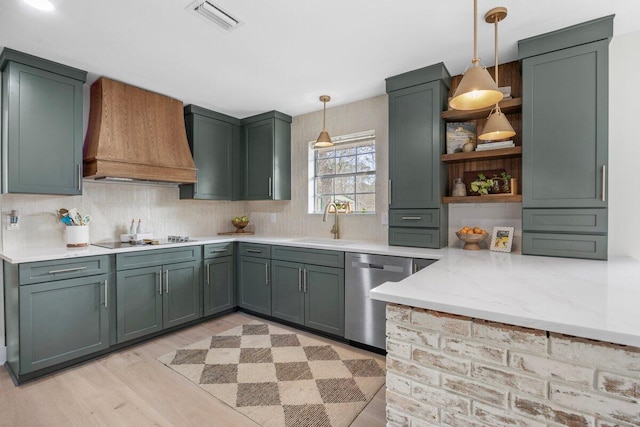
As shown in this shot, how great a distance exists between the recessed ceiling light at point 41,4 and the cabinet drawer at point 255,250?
2.49 meters

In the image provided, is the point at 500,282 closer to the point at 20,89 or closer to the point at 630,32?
the point at 630,32

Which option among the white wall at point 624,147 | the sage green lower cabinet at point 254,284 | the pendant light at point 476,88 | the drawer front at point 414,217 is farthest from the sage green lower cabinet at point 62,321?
the white wall at point 624,147

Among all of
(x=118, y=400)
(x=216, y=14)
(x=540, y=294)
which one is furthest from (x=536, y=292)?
(x=118, y=400)

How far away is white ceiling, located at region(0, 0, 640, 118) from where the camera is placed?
1934 mm

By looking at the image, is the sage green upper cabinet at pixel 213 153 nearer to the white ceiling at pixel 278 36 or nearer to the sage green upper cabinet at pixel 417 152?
the white ceiling at pixel 278 36

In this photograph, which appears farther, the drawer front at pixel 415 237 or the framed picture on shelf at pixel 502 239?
the drawer front at pixel 415 237

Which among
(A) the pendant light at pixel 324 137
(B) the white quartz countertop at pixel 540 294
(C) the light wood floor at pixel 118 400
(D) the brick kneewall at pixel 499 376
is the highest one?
(A) the pendant light at pixel 324 137

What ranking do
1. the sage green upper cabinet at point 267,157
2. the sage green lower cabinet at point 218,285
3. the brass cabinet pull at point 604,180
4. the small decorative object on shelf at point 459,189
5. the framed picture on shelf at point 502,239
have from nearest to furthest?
the brass cabinet pull at point 604,180, the framed picture on shelf at point 502,239, the small decorative object on shelf at point 459,189, the sage green lower cabinet at point 218,285, the sage green upper cabinet at point 267,157

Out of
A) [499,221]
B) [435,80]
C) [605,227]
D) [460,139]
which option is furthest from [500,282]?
[435,80]

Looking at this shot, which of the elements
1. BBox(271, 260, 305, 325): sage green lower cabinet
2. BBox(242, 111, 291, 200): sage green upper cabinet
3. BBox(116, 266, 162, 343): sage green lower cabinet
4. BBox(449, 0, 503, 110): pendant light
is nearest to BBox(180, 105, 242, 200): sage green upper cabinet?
BBox(242, 111, 291, 200): sage green upper cabinet

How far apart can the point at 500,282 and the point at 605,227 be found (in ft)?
4.10

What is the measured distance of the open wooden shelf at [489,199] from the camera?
246 centimetres

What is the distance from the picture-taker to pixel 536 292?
1.32 meters

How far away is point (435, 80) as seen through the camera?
272 centimetres
